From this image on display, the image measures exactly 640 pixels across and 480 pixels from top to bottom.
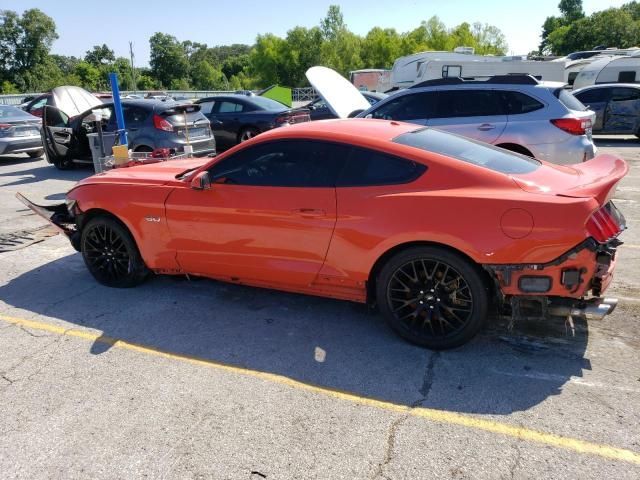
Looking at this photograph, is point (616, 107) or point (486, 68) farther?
point (486, 68)

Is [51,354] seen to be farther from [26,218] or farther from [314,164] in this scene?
[26,218]

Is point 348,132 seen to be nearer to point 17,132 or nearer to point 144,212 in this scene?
point 144,212

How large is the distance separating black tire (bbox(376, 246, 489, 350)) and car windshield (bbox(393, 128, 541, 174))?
764 millimetres

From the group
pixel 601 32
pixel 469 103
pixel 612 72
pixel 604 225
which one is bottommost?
pixel 604 225

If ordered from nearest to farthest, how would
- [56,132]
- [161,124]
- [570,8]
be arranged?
[161,124] < [56,132] < [570,8]

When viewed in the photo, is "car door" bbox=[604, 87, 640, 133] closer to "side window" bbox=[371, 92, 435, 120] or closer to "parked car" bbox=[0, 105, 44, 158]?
"side window" bbox=[371, 92, 435, 120]

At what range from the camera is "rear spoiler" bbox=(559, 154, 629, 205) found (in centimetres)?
314

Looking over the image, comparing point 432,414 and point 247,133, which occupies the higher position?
point 247,133

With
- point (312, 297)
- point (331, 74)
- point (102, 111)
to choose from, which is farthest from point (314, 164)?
point (102, 111)

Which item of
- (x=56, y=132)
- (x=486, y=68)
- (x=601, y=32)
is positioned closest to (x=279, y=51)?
(x=601, y=32)

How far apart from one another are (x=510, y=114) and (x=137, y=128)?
697 centimetres

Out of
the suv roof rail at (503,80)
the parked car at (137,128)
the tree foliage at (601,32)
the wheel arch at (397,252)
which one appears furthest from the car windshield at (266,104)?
the tree foliage at (601,32)

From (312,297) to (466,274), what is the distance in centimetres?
163

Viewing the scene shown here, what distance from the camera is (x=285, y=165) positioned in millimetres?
3887
